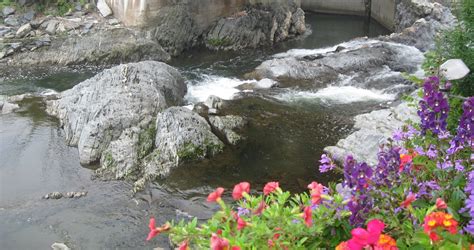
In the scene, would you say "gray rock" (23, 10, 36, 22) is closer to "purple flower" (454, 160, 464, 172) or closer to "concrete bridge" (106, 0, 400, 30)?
"concrete bridge" (106, 0, 400, 30)

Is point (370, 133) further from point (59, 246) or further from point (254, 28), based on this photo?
point (254, 28)

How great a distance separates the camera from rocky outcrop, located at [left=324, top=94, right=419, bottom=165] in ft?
31.7

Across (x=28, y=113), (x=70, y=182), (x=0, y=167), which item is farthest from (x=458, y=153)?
(x=28, y=113)

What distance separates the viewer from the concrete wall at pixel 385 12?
83.3ft

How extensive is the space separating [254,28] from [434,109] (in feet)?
62.3

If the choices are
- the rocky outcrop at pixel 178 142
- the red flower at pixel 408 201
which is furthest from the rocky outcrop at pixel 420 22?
the red flower at pixel 408 201

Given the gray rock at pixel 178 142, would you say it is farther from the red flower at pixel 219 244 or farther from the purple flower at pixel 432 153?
the red flower at pixel 219 244

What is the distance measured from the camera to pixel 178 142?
34.4 feet

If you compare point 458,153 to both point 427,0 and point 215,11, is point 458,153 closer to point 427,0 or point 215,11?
point 215,11

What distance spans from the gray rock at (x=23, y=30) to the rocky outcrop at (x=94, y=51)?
1.02 m

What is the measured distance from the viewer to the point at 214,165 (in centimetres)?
1022

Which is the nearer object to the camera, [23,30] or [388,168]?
[388,168]

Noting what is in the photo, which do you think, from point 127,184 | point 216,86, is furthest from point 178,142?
point 216,86

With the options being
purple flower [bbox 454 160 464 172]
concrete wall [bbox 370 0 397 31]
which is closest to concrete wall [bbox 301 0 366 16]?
concrete wall [bbox 370 0 397 31]
